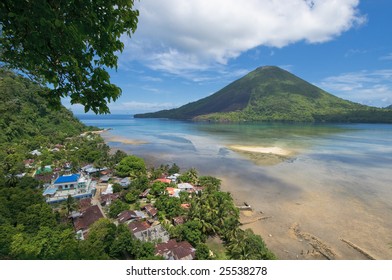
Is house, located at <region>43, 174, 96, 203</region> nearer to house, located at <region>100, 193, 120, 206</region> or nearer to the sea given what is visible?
house, located at <region>100, 193, 120, 206</region>

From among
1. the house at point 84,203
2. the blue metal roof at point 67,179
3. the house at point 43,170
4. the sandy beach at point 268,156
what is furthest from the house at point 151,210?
the sandy beach at point 268,156

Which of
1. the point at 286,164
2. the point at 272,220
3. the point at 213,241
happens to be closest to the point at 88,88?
the point at 213,241

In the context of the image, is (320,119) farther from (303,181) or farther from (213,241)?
(213,241)

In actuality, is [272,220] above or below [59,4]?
below

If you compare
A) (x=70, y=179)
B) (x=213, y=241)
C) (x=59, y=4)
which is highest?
(x=59, y=4)

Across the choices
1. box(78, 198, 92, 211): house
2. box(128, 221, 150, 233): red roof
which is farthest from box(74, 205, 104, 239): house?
box(128, 221, 150, 233): red roof

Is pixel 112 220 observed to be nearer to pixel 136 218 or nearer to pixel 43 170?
pixel 136 218

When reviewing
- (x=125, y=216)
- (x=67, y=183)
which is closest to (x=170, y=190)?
(x=125, y=216)
